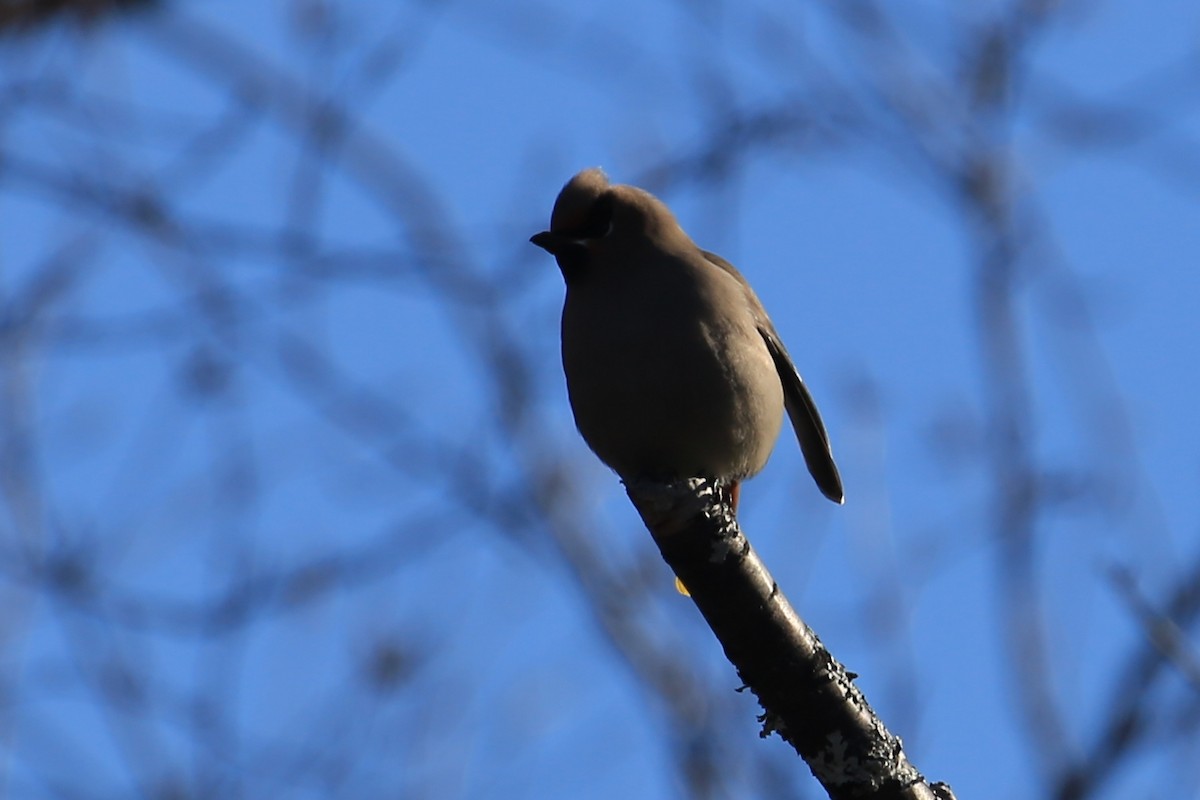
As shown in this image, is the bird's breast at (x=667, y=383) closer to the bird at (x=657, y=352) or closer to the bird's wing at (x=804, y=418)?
the bird at (x=657, y=352)

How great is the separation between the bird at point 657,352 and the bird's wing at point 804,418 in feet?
0.36

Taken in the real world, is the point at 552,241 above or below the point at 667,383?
above

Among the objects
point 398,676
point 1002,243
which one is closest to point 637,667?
point 398,676

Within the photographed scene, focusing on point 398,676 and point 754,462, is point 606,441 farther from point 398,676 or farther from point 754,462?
point 398,676

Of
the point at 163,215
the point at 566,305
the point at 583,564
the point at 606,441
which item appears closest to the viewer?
the point at 606,441

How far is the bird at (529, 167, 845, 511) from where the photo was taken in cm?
448

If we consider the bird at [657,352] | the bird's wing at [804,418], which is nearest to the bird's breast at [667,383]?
the bird at [657,352]

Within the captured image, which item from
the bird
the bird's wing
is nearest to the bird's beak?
the bird

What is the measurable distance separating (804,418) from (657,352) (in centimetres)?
100

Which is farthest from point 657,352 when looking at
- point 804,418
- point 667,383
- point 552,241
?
point 804,418

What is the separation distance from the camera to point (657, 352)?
449 centimetres

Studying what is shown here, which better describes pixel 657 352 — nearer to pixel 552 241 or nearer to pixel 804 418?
pixel 552 241

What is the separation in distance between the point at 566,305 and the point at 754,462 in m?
0.66

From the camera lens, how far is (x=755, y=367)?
466 cm
